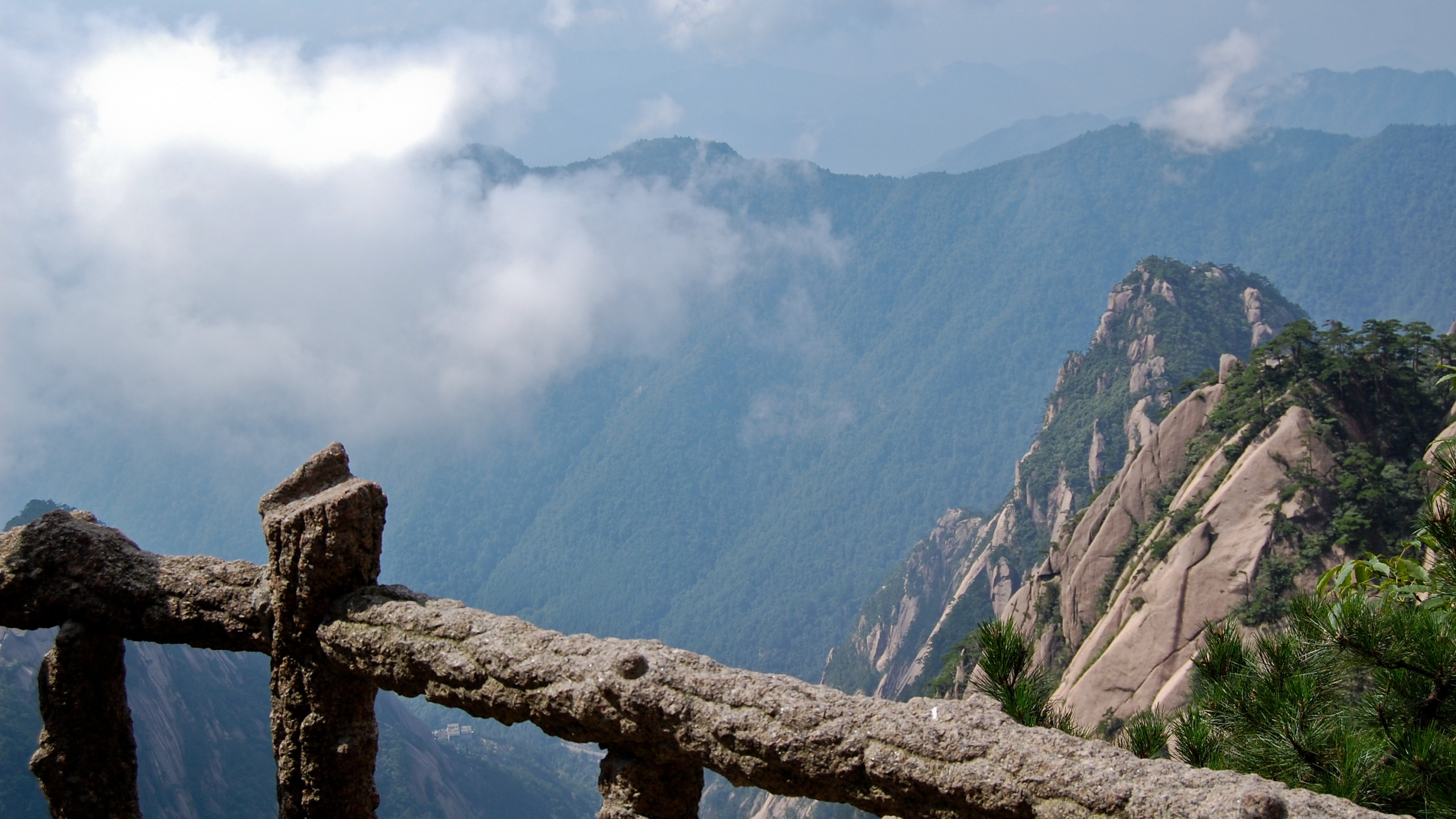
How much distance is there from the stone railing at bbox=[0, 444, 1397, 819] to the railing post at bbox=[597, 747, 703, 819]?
2 centimetres

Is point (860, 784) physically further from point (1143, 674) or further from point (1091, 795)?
point (1143, 674)

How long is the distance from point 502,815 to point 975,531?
60.1 meters

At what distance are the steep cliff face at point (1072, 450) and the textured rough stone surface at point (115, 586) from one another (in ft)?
214

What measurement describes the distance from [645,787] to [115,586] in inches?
184

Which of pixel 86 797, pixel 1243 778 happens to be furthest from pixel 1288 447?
pixel 86 797

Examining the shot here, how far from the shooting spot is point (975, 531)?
363 feet

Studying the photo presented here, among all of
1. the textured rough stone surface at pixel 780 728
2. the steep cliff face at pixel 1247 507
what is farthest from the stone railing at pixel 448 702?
the steep cliff face at pixel 1247 507

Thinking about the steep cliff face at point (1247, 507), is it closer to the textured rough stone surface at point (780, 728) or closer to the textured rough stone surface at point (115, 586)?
the textured rough stone surface at point (780, 728)

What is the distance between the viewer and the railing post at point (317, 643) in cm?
657

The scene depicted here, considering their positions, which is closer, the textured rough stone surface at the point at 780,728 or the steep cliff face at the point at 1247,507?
the textured rough stone surface at the point at 780,728

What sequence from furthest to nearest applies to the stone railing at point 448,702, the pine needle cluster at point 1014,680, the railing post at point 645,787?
the pine needle cluster at point 1014,680 → the railing post at point 645,787 → the stone railing at point 448,702

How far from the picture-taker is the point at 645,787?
5.65 m

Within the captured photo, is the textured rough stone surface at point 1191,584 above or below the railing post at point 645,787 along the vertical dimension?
above

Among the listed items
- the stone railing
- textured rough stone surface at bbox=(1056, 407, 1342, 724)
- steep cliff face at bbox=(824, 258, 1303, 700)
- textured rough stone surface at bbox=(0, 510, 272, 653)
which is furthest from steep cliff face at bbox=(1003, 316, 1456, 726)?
textured rough stone surface at bbox=(0, 510, 272, 653)
